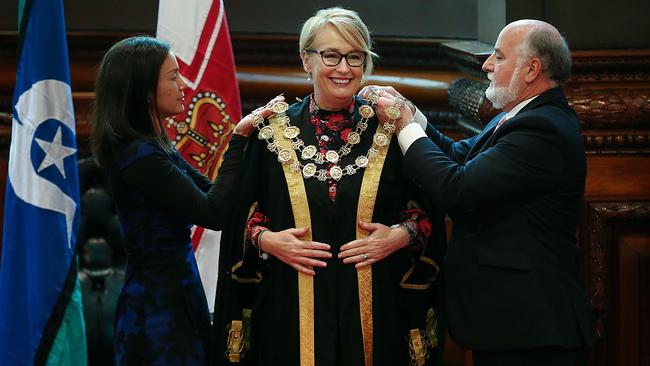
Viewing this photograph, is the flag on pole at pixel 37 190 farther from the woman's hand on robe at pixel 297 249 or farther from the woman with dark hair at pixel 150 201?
the woman's hand on robe at pixel 297 249

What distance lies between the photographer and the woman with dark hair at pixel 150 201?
9.71 feet

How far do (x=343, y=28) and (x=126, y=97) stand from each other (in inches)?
25.5

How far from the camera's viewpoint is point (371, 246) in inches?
118

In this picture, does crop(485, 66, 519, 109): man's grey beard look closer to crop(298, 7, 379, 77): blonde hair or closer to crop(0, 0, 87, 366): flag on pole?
crop(298, 7, 379, 77): blonde hair

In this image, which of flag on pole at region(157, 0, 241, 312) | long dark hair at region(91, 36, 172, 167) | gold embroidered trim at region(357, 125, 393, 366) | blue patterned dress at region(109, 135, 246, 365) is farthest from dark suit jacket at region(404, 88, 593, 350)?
flag on pole at region(157, 0, 241, 312)

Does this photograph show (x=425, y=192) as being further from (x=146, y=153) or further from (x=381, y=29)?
(x=381, y=29)

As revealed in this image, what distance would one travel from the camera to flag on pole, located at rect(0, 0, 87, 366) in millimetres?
3723

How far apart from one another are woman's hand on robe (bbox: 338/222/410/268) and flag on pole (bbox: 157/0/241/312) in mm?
1163

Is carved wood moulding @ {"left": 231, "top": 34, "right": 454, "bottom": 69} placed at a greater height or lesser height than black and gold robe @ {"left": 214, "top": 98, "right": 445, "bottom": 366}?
greater

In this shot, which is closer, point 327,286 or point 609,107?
point 327,286

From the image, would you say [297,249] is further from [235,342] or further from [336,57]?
[336,57]

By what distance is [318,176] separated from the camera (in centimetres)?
303

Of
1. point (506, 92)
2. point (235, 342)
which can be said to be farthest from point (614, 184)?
point (235, 342)

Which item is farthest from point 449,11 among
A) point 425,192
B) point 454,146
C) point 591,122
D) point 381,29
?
point 425,192
